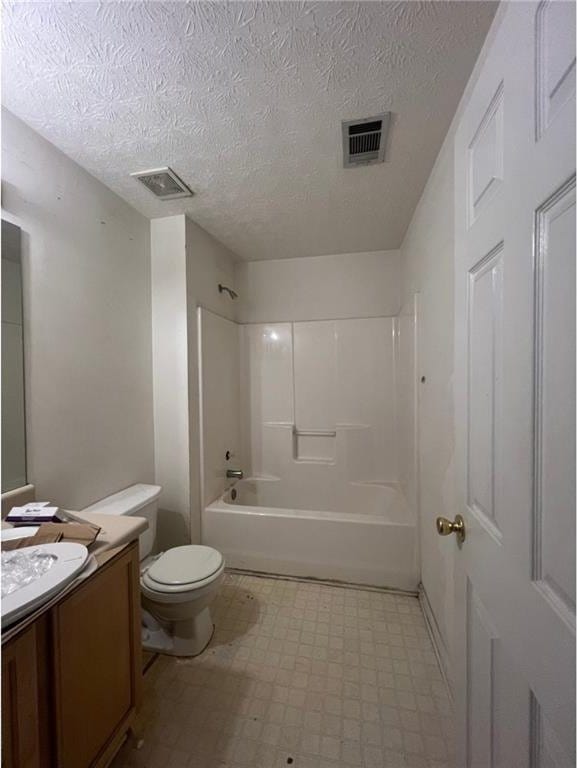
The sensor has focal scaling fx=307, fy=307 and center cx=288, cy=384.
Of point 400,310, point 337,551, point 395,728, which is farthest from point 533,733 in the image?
point 400,310

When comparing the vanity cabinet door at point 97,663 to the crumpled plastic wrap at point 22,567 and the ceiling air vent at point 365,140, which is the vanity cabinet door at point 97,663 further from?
the ceiling air vent at point 365,140

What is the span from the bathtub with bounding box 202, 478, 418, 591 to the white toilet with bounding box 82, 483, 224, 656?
0.49 metres

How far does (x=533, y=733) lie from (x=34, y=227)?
2048 mm

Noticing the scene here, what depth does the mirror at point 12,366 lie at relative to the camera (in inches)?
45.5

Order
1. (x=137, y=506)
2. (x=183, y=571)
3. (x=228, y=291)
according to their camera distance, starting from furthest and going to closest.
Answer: (x=228, y=291), (x=137, y=506), (x=183, y=571)

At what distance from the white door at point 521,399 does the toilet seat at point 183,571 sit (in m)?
1.07

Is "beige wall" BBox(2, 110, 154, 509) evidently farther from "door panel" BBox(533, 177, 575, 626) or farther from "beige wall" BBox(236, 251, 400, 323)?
"door panel" BBox(533, 177, 575, 626)

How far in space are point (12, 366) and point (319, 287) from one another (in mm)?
2176

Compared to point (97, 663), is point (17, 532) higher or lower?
higher

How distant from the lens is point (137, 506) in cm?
157

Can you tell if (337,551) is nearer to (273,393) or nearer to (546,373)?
(273,393)

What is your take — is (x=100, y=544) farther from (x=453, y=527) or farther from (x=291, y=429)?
(x=291, y=429)

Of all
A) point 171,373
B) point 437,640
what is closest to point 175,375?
point 171,373

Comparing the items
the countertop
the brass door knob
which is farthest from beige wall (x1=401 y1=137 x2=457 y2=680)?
the countertop
